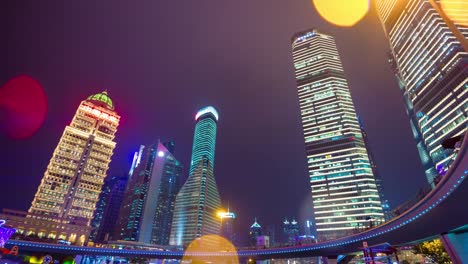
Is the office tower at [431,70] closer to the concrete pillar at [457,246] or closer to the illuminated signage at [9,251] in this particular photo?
the concrete pillar at [457,246]

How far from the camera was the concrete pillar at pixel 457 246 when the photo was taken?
30889 mm

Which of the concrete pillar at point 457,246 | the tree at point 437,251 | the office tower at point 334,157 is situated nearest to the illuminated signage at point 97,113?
the office tower at point 334,157

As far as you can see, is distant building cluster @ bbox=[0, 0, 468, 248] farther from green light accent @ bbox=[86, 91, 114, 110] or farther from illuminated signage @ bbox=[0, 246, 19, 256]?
illuminated signage @ bbox=[0, 246, 19, 256]

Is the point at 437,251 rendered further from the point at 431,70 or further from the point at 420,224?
the point at 431,70

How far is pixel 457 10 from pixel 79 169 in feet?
660

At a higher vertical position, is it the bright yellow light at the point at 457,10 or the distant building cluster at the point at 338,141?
the bright yellow light at the point at 457,10

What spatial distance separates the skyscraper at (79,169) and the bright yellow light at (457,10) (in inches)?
7256

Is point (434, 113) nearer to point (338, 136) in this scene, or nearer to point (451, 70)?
point (451, 70)

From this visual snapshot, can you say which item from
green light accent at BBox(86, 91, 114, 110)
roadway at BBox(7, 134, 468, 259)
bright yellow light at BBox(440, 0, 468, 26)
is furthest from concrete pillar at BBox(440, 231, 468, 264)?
green light accent at BBox(86, 91, 114, 110)

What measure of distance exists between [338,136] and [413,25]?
237 ft

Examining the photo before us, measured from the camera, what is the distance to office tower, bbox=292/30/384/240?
5566 inches

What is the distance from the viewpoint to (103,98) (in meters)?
154

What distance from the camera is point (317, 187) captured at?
157 m

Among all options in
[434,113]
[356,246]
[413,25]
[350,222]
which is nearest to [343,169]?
[350,222]
